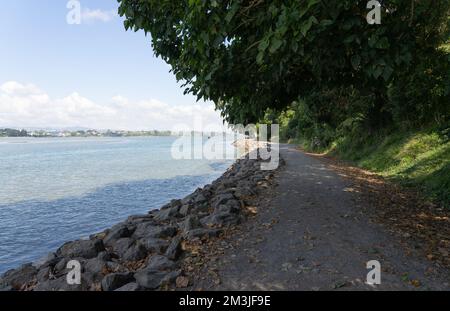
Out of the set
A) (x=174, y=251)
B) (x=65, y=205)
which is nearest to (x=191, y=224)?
(x=174, y=251)

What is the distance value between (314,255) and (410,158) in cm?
1176

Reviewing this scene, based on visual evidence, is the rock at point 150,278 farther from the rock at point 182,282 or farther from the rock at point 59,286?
the rock at point 59,286

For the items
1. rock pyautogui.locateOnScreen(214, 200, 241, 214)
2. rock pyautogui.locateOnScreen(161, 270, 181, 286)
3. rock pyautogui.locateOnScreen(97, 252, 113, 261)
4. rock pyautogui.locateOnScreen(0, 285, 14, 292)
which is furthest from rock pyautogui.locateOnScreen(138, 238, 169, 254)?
rock pyautogui.locateOnScreen(0, 285, 14, 292)

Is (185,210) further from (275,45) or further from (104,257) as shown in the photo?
(275,45)

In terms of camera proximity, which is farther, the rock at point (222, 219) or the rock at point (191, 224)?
the rock at point (222, 219)

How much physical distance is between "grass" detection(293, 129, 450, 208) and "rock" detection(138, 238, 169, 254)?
288 inches

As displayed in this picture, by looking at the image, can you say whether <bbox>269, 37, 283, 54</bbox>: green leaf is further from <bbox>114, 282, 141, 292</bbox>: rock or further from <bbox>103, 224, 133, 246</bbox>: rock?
<bbox>103, 224, 133, 246</bbox>: rock

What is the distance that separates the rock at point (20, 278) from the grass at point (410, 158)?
9.98 metres

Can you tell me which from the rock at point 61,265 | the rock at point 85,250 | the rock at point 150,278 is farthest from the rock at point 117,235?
the rock at point 150,278

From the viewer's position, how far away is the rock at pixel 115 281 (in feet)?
17.1

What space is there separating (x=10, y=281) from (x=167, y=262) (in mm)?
3469

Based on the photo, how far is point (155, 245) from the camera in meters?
6.77

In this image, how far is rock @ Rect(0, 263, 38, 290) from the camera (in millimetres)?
6694

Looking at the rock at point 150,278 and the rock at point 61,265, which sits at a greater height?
the rock at point 150,278
